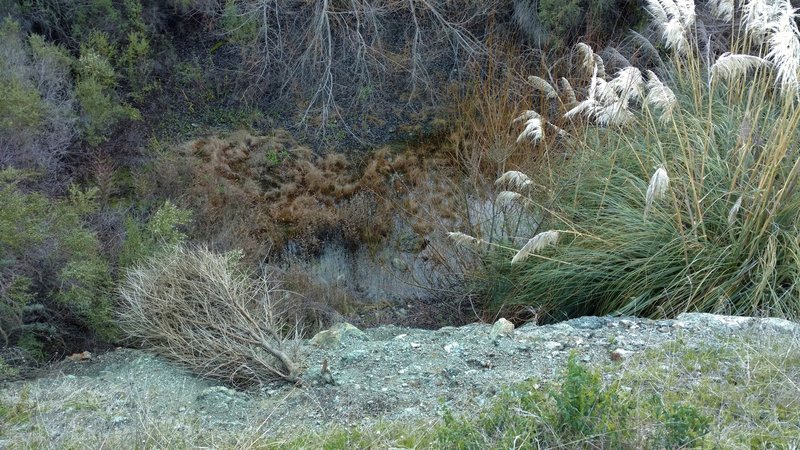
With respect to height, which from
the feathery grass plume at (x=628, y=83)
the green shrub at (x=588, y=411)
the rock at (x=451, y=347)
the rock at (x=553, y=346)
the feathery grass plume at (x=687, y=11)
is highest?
the feathery grass plume at (x=687, y=11)

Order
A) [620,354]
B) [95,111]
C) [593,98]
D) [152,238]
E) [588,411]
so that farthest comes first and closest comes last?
[95,111], [152,238], [593,98], [620,354], [588,411]

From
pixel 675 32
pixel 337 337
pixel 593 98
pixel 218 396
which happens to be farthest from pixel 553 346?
pixel 675 32

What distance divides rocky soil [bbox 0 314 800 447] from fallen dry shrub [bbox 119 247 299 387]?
0.15 meters

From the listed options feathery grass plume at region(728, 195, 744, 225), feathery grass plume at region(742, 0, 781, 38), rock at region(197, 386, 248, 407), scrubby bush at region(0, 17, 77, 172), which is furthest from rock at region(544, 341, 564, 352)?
scrubby bush at region(0, 17, 77, 172)

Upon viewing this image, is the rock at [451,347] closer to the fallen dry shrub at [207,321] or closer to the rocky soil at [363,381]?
the rocky soil at [363,381]

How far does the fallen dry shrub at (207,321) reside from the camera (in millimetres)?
5844

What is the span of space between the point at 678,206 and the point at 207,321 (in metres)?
3.83

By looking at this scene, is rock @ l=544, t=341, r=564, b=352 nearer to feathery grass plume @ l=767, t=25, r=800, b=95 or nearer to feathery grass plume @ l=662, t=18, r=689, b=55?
feathery grass plume @ l=767, t=25, r=800, b=95

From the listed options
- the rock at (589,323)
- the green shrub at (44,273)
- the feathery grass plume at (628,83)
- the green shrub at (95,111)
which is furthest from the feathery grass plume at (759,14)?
the green shrub at (95,111)

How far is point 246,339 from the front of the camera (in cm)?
589

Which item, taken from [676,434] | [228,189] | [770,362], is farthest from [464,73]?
[676,434]

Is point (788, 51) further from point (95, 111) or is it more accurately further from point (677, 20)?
point (95, 111)

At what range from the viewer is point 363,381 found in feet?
17.8

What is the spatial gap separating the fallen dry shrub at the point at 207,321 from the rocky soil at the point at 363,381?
0.49 feet
